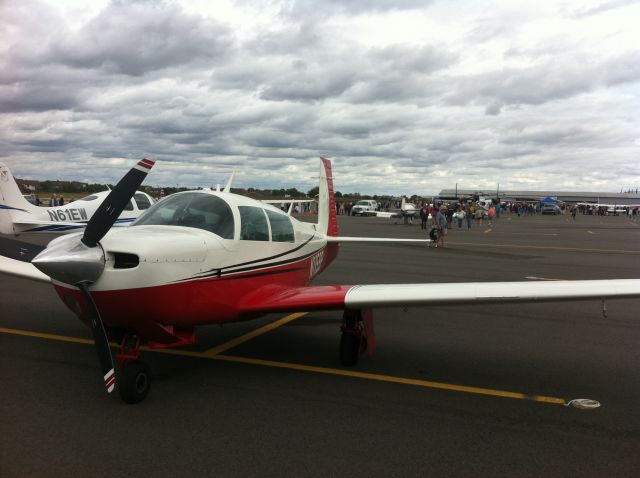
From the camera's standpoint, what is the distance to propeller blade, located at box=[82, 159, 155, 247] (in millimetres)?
4051

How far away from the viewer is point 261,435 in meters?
3.87

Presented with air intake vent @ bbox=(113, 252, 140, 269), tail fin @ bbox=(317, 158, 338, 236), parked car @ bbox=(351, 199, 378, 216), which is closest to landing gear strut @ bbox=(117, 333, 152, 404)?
air intake vent @ bbox=(113, 252, 140, 269)

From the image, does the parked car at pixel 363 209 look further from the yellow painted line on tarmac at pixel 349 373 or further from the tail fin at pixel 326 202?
the yellow painted line on tarmac at pixel 349 373

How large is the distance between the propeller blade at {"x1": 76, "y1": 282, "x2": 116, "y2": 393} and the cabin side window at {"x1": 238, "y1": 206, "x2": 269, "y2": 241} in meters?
1.75

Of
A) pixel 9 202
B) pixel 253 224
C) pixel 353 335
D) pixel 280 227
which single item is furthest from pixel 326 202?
Result: pixel 9 202

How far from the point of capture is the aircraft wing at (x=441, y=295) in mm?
4770

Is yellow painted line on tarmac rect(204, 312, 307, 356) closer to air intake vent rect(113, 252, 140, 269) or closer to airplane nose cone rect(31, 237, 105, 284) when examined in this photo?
air intake vent rect(113, 252, 140, 269)

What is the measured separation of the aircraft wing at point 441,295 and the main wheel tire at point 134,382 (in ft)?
3.97

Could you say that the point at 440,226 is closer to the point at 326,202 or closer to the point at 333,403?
the point at 326,202

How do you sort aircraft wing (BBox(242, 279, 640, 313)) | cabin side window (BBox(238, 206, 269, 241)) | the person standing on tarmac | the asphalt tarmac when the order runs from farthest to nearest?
the person standing on tarmac < cabin side window (BBox(238, 206, 269, 241)) < aircraft wing (BBox(242, 279, 640, 313)) < the asphalt tarmac

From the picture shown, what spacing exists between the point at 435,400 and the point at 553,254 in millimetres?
16625

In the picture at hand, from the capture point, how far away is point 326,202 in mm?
9609

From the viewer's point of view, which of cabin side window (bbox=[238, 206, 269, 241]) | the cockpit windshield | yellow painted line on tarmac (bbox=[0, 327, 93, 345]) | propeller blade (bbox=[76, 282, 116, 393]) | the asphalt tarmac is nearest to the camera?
the asphalt tarmac

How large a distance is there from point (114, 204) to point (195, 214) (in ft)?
3.70
